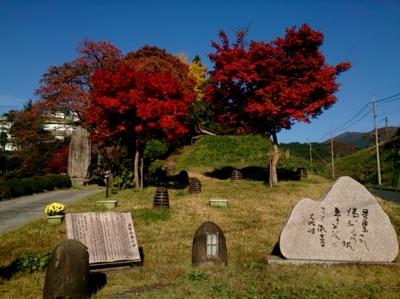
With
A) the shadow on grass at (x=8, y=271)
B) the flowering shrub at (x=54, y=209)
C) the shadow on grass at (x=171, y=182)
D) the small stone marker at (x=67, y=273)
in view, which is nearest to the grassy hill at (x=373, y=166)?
the shadow on grass at (x=171, y=182)

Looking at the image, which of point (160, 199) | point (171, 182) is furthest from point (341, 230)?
point (171, 182)

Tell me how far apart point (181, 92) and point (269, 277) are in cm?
1583

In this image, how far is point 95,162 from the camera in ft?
106

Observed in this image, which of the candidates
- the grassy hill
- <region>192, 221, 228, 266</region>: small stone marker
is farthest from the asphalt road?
the grassy hill

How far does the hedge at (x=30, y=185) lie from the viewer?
70.2 ft

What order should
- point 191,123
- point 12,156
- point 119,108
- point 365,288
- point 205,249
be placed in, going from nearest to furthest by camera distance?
1. point 365,288
2. point 205,249
3. point 119,108
4. point 12,156
5. point 191,123

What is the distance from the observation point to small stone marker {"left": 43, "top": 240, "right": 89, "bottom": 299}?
6.25 m

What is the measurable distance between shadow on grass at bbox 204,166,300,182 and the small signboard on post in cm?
1753

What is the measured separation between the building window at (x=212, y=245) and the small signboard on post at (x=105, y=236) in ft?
4.98

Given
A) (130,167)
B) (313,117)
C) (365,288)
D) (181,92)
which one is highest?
(181,92)

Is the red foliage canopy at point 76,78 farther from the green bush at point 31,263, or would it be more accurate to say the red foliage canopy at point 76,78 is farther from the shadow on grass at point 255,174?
the green bush at point 31,263

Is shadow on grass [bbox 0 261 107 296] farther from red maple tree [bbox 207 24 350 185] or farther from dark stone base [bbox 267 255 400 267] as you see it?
red maple tree [bbox 207 24 350 185]

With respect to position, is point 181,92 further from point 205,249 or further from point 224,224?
point 205,249

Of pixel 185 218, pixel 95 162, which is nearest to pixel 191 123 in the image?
pixel 95 162
